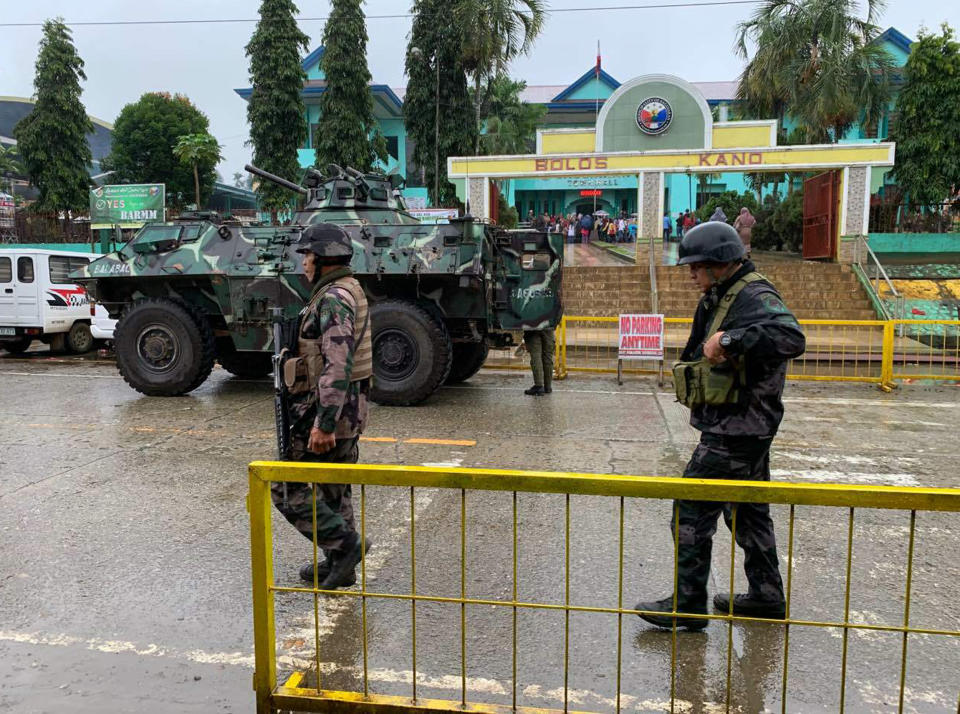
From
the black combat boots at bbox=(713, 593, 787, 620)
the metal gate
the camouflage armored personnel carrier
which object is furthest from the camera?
the metal gate

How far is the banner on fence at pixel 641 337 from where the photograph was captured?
33.0 ft

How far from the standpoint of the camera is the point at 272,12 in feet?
95.1

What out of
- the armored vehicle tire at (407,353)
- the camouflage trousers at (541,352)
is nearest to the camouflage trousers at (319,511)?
the armored vehicle tire at (407,353)

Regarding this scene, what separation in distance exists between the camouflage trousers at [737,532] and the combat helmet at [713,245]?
74cm

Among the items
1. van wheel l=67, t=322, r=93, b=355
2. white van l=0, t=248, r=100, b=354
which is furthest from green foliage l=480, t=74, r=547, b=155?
white van l=0, t=248, r=100, b=354

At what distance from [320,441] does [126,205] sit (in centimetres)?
2081

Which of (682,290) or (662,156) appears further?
(662,156)

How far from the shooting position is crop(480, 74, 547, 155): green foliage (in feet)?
114

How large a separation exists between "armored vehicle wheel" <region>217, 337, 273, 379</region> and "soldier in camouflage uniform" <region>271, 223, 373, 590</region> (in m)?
6.30

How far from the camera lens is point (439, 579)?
3.90m

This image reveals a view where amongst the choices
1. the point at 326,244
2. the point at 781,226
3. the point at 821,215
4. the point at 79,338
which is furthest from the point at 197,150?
the point at 326,244

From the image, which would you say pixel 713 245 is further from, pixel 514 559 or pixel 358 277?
pixel 358 277

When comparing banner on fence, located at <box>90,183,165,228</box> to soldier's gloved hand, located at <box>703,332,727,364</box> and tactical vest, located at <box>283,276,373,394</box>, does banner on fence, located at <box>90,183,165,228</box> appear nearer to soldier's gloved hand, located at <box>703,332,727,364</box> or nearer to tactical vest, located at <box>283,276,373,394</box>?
tactical vest, located at <box>283,276,373,394</box>

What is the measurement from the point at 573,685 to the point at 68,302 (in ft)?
39.6
